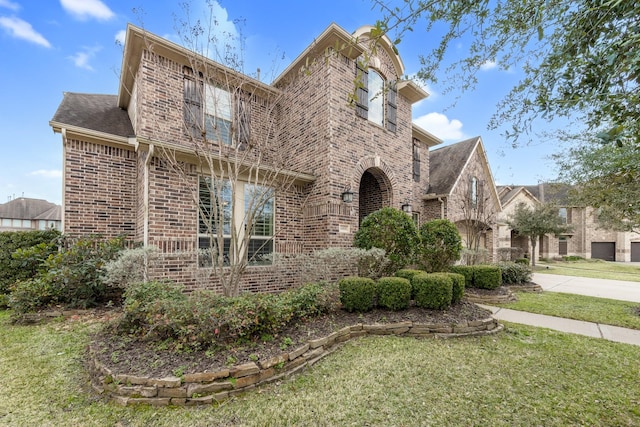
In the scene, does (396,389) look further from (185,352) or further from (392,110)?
(392,110)

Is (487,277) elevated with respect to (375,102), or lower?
lower

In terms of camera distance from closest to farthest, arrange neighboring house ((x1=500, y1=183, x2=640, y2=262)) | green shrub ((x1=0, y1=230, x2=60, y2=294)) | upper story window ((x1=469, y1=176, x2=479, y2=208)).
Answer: green shrub ((x1=0, y1=230, x2=60, y2=294))
upper story window ((x1=469, y1=176, x2=479, y2=208))
neighboring house ((x1=500, y1=183, x2=640, y2=262))

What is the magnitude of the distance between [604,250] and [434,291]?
118 feet

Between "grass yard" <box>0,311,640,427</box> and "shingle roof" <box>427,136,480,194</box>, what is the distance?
28.5ft

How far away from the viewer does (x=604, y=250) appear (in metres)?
28.4

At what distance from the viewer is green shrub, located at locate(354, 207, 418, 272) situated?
7.14 metres

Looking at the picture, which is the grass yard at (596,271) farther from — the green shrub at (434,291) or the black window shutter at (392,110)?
the green shrub at (434,291)

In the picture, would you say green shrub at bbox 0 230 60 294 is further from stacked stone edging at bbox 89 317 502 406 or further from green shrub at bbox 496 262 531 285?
green shrub at bbox 496 262 531 285

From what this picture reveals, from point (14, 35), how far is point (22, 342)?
781 cm

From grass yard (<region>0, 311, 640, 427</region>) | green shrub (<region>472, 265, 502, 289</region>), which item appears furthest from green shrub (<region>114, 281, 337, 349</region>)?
green shrub (<region>472, 265, 502, 289</region>)

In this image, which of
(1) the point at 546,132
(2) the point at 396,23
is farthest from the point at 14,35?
(1) the point at 546,132

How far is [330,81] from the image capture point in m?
7.86

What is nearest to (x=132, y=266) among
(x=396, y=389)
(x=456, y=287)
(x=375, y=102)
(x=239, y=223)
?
(x=239, y=223)

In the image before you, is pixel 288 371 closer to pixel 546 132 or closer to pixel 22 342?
pixel 22 342
